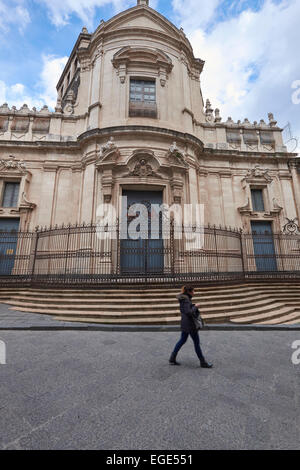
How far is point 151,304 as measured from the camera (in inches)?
278

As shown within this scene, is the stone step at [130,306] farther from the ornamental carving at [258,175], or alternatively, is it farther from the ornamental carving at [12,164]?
the ornamental carving at [258,175]

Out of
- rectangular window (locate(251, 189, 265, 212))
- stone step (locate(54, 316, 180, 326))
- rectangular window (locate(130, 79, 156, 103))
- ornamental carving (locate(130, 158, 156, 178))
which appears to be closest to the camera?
stone step (locate(54, 316, 180, 326))

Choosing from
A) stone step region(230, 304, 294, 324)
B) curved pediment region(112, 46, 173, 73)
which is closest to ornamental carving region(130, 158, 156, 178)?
curved pediment region(112, 46, 173, 73)

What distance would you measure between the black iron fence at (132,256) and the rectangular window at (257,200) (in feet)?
7.28

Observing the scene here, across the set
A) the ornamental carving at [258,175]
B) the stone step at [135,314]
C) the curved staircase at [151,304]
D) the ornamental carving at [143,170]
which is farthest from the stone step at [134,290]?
the ornamental carving at [258,175]

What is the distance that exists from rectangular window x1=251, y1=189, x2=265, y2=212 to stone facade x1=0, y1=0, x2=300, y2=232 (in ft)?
1.28

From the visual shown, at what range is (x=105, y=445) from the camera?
188cm

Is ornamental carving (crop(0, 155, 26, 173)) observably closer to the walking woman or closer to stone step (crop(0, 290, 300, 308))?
stone step (crop(0, 290, 300, 308))

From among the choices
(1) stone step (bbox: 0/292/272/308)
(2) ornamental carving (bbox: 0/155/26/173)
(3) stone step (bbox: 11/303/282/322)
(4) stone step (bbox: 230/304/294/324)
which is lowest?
(4) stone step (bbox: 230/304/294/324)

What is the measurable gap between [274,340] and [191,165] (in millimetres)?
10518

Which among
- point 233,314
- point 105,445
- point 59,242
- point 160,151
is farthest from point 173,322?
point 160,151

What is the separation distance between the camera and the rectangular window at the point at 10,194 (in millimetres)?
13562

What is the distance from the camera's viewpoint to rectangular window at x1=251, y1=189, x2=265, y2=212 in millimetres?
15070

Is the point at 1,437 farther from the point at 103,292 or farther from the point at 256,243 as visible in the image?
the point at 256,243
